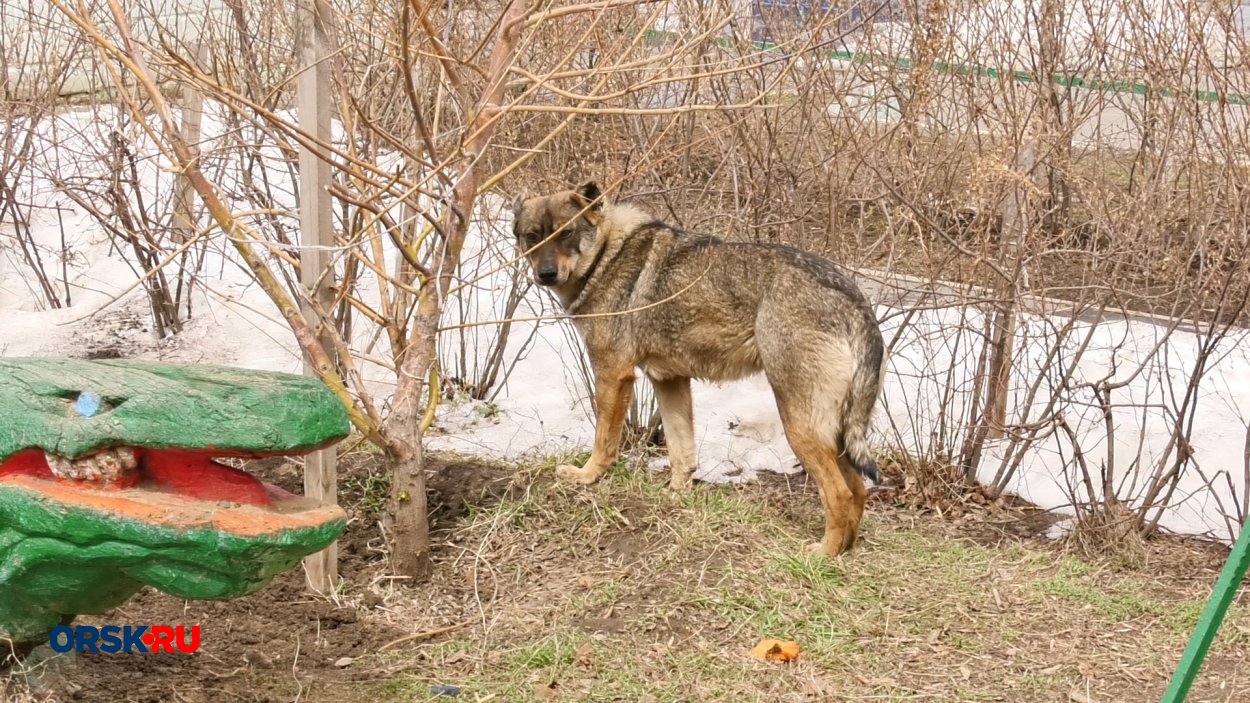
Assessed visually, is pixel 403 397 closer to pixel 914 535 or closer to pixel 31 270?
pixel 914 535

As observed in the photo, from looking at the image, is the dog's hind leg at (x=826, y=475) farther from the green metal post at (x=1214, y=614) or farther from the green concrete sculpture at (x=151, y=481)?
the green metal post at (x=1214, y=614)

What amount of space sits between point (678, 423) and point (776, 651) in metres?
2.14

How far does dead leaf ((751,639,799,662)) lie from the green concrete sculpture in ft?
6.76

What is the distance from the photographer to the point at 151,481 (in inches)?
140

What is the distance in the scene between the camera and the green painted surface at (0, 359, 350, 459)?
3.39m

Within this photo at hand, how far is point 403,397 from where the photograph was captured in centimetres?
530

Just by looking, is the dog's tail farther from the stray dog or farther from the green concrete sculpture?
the green concrete sculpture

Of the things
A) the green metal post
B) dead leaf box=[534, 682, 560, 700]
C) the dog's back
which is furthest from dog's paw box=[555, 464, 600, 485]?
the green metal post

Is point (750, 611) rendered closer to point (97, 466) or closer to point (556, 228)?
point (556, 228)

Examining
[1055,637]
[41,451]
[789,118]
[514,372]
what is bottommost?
[1055,637]

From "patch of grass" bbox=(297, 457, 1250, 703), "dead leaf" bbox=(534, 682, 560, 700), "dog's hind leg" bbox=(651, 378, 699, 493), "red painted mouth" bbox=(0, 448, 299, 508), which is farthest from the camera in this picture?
"dog's hind leg" bbox=(651, 378, 699, 493)

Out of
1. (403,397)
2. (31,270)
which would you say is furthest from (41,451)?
(31,270)

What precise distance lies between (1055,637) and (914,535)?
1.26m

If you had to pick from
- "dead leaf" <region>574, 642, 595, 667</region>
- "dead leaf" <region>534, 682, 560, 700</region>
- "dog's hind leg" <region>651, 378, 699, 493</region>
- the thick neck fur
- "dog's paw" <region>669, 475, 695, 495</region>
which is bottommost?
"dead leaf" <region>534, 682, 560, 700</region>
